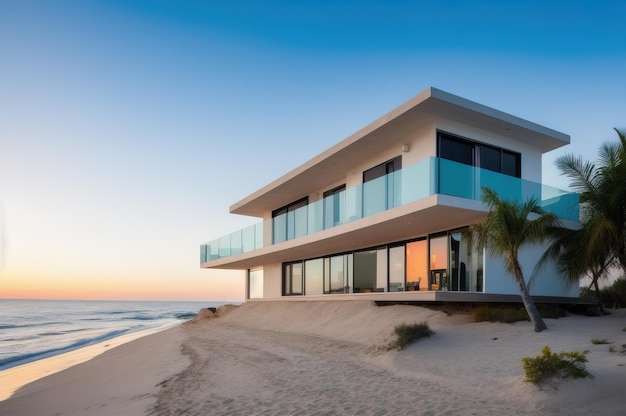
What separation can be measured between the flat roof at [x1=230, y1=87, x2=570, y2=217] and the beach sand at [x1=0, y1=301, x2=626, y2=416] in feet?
17.7

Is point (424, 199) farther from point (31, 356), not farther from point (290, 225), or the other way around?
point (31, 356)

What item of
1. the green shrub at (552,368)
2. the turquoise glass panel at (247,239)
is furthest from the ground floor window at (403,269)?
the green shrub at (552,368)

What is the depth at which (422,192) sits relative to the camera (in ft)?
42.3

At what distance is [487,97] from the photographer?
774 inches

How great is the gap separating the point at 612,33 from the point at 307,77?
415 inches

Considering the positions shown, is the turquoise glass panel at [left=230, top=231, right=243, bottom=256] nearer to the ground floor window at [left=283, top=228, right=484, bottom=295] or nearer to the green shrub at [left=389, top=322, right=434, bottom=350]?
the ground floor window at [left=283, top=228, right=484, bottom=295]

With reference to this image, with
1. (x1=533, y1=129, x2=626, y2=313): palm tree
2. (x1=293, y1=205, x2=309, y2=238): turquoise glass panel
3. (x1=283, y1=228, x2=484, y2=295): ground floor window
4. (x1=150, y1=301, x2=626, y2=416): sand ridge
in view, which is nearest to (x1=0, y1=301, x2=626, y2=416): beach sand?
(x1=150, y1=301, x2=626, y2=416): sand ridge

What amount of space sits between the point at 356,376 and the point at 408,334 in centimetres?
249

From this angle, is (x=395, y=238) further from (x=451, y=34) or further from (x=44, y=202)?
(x=44, y=202)

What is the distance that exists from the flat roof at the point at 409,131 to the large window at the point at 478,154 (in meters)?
0.55

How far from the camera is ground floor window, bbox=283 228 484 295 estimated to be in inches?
550

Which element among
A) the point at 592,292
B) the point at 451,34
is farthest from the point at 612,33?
the point at 592,292

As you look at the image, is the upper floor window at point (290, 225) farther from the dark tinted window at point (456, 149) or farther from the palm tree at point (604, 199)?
the palm tree at point (604, 199)

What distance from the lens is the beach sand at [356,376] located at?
6.61 meters
